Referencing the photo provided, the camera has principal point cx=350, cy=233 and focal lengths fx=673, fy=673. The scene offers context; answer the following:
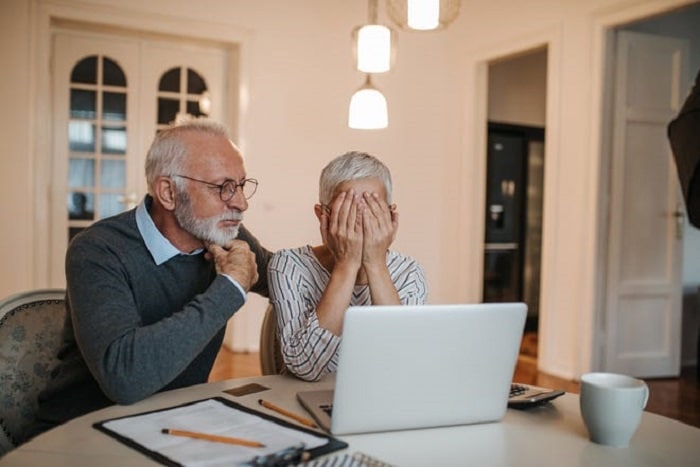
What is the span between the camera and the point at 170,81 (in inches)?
183

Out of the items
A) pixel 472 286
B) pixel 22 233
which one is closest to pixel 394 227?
pixel 22 233

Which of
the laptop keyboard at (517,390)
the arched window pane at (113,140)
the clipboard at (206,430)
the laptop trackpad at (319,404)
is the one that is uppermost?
the arched window pane at (113,140)

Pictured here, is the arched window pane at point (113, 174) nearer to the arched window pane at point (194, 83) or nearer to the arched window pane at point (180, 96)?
the arched window pane at point (180, 96)

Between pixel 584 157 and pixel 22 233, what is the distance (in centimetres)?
349

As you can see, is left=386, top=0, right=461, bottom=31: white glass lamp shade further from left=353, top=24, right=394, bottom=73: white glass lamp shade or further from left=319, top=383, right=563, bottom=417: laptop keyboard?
left=319, top=383, right=563, bottom=417: laptop keyboard

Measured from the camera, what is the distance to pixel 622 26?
4.06 meters

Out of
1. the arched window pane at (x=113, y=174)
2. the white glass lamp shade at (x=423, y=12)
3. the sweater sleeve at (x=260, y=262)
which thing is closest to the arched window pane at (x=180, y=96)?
the arched window pane at (x=113, y=174)

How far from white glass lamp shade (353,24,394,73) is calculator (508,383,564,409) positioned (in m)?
1.91

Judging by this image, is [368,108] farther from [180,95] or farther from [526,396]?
[526,396]

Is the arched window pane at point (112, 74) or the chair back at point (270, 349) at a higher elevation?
the arched window pane at point (112, 74)

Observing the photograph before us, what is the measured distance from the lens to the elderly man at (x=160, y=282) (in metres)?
1.25

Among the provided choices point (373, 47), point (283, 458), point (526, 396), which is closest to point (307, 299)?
point (526, 396)

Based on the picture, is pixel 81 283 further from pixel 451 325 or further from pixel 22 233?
pixel 22 233

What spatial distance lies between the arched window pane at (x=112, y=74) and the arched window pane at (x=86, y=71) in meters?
0.06
